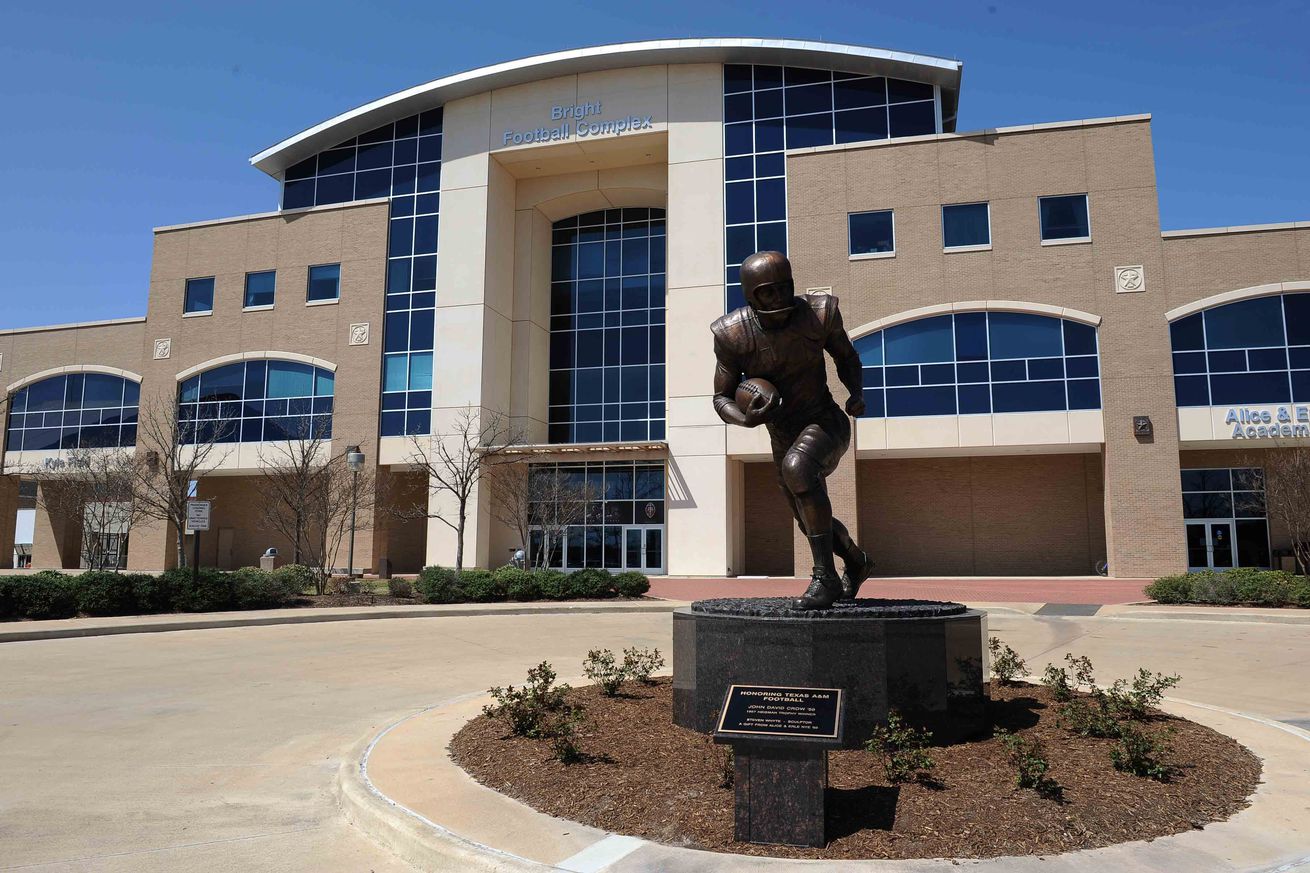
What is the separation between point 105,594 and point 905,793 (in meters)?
18.9

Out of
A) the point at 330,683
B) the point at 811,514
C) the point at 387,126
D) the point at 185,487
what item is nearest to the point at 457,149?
the point at 387,126

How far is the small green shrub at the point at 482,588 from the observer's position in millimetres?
24047

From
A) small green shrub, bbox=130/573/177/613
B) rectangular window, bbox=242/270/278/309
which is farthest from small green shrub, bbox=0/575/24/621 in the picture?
rectangular window, bbox=242/270/278/309

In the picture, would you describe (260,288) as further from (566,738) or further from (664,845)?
(664,845)

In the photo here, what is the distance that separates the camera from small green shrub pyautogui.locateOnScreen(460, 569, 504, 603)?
78.9 feet

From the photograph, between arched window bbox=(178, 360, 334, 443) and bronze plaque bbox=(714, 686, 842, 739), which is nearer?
bronze plaque bbox=(714, 686, 842, 739)

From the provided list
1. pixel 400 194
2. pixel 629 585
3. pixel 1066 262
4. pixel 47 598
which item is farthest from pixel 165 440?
pixel 1066 262

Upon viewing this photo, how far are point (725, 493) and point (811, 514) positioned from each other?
27.1 metres

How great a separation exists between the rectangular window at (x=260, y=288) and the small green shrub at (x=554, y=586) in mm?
23537

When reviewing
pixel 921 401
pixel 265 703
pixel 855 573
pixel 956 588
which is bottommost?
pixel 265 703

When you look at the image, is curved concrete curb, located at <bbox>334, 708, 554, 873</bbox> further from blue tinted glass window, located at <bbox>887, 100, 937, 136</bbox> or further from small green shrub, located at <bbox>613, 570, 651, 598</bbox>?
blue tinted glass window, located at <bbox>887, 100, 937, 136</bbox>

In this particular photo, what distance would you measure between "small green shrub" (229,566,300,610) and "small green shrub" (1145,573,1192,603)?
22.3 metres

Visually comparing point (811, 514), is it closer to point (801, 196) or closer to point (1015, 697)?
point (1015, 697)

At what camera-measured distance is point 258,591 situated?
21688 mm
